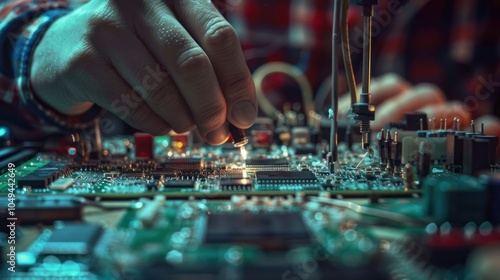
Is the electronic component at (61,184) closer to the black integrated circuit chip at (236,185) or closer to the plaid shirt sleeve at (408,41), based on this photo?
the black integrated circuit chip at (236,185)

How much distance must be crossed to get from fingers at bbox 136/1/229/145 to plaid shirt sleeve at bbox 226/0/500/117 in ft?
6.99

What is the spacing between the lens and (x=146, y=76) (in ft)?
6.95

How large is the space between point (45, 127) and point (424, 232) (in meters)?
2.21

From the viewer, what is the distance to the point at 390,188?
1689 mm

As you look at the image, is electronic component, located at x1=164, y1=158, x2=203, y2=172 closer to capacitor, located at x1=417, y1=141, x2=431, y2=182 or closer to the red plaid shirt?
capacitor, located at x1=417, y1=141, x2=431, y2=182

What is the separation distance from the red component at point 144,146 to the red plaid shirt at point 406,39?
1.88 meters

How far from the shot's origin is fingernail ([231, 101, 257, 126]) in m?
2.21

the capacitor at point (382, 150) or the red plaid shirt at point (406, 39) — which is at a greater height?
the red plaid shirt at point (406, 39)

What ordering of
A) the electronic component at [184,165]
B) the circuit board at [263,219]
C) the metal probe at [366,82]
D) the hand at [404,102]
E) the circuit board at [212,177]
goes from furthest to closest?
the hand at [404,102], the electronic component at [184,165], the metal probe at [366,82], the circuit board at [212,177], the circuit board at [263,219]

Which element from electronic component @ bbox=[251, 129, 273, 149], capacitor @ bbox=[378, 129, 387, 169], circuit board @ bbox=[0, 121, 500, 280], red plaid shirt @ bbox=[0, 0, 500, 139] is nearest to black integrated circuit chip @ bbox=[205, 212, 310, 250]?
circuit board @ bbox=[0, 121, 500, 280]

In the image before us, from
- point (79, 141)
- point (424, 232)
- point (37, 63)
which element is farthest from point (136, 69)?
point (424, 232)

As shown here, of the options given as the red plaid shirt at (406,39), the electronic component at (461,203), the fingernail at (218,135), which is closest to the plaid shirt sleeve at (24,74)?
the fingernail at (218,135)

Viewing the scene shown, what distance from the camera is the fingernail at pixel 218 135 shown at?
2.32 metres

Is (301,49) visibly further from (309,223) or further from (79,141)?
(309,223)
